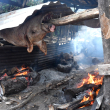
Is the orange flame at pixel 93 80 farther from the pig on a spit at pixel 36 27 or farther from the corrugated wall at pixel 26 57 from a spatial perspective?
the corrugated wall at pixel 26 57

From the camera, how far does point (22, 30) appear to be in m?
4.25

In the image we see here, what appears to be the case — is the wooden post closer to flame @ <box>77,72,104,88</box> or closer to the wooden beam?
the wooden beam

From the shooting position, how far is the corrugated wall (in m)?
6.85

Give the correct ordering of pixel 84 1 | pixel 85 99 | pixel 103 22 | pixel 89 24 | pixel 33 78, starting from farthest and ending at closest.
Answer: pixel 84 1, pixel 33 78, pixel 89 24, pixel 85 99, pixel 103 22

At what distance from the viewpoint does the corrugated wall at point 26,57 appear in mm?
6846

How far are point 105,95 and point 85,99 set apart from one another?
122 centimetres

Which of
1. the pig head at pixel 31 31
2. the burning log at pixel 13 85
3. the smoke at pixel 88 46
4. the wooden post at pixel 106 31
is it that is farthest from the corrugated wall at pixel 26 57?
the smoke at pixel 88 46

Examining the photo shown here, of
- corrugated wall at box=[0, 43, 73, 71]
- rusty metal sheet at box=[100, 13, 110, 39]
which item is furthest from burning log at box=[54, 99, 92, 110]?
corrugated wall at box=[0, 43, 73, 71]

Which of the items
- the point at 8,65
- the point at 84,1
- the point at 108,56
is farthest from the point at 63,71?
the point at 108,56

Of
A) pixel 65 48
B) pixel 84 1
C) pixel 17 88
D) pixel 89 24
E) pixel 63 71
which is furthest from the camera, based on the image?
pixel 65 48

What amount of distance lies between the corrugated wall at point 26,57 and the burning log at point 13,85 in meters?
1.82

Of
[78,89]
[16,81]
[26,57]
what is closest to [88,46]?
[26,57]

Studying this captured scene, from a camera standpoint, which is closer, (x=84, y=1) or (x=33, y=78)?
(x=33, y=78)

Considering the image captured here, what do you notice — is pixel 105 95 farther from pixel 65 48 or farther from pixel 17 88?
pixel 65 48
